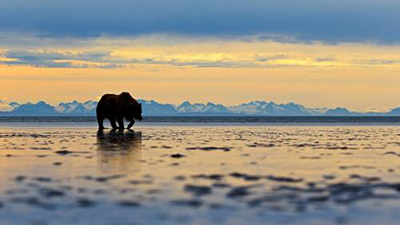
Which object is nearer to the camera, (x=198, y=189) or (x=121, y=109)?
(x=198, y=189)

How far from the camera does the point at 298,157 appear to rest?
78.7ft

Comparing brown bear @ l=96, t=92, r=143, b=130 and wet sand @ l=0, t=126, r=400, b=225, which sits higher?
brown bear @ l=96, t=92, r=143, b=130

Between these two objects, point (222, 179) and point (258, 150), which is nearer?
point (222, 179)

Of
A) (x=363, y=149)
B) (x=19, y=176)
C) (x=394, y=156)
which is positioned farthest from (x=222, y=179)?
(x=363, y=149)

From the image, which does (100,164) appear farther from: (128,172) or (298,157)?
(298,157)

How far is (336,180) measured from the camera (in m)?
16.7

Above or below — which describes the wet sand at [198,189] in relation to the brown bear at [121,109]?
below

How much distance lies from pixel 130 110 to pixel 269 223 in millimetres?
45456

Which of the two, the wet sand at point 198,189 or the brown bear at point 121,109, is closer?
the wet sand at point 198,189

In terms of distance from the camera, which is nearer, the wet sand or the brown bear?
the wet sand

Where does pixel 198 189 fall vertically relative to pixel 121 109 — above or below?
below

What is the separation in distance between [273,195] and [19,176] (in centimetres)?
708

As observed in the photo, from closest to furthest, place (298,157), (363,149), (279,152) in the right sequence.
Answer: (298,157) → (279,152) → (363,149)

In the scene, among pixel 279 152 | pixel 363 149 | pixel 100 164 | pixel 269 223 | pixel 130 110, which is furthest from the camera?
pixel 130 110
